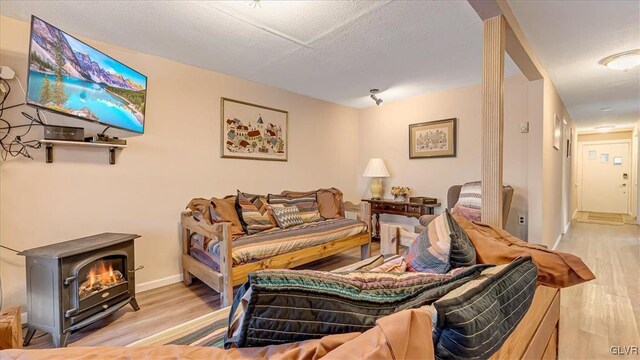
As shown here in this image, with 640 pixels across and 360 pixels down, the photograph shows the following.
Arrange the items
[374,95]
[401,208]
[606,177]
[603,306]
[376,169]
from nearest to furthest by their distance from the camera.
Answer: [603,306] → [401,208] → [374,95] → [376,169] → [606,177]

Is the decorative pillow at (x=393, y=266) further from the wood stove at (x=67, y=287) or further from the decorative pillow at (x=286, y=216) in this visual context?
the wood stove at (x=67, y=287)

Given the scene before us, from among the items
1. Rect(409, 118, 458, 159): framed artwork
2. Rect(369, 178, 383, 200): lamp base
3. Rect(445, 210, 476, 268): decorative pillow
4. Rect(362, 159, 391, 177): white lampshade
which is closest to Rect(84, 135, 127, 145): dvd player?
Rect(445, 210, 476, 268): decorative pillow

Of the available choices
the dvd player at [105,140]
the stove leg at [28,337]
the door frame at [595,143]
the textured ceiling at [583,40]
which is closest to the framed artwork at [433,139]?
the textured ceiling at [583,40]

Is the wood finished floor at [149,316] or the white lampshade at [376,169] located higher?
the white lampshade at [376,169]

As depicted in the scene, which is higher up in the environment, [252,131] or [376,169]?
[252,131]

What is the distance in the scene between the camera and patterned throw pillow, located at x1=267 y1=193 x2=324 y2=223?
336 cm

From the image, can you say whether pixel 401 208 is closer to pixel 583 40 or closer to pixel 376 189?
pixel 376 189

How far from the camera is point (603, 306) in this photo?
232 centimetres

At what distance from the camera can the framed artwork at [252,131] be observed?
3297 mm

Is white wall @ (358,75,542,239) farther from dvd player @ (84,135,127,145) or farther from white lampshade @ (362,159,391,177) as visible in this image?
dvd player @ (84,135,127,145)

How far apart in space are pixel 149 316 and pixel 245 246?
0.90 metres

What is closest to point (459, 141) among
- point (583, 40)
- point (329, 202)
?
point (583, 40)

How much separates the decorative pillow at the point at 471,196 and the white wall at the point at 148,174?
2.16 metres

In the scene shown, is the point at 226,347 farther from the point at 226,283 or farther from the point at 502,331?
the point at 226,283
